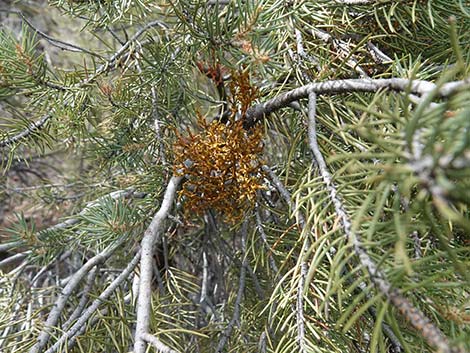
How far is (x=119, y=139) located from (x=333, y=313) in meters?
0.51

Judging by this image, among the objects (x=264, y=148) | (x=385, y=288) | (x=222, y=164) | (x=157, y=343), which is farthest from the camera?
(x=264, y=148)

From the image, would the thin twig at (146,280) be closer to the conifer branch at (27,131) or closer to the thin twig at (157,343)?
the thin twig at (157,343)

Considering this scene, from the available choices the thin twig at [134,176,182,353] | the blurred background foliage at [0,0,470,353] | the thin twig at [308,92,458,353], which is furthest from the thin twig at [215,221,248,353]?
the thin twig at [308,92,458,353]

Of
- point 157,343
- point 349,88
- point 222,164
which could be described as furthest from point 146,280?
point 349,88

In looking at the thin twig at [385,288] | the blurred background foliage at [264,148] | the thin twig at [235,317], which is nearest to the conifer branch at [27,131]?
the blurred background foliage at [264,148]

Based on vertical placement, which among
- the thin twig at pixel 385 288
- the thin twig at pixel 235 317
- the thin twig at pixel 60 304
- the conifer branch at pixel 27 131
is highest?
the conifer branch at pixel 27 131

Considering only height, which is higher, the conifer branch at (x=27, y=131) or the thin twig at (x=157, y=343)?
the conifer branch at (x=27, y=131)

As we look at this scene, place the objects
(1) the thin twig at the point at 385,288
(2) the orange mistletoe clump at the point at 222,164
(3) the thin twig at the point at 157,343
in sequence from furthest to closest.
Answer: (2) the orange mistletoe clump at the point at 222,164
(3) the thin twig at the point at 157,343
(1) the thin twig at the point at 385,288

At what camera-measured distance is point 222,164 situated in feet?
2.05

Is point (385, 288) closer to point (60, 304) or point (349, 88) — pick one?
point (349, 88)

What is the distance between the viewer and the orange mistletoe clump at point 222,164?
2.04 feet

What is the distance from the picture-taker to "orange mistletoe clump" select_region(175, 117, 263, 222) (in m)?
0.62

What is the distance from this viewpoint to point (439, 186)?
0.25m

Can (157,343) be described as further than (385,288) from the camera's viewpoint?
Yes
